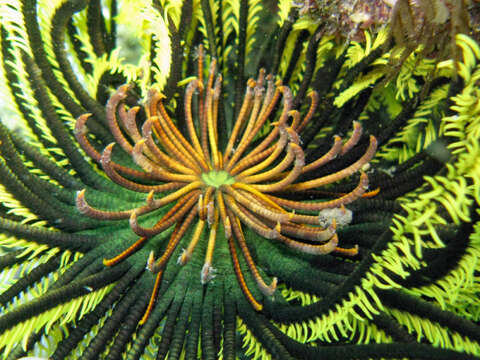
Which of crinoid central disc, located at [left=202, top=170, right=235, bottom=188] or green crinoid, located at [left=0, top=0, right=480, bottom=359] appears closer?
green crinoid, located at [left=0, top=0, right=480, bottom=359]

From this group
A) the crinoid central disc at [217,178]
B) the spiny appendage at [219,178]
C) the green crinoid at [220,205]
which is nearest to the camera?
the green crinoid at [220,205]

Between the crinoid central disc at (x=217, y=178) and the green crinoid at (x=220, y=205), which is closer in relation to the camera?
the green crinoid at (x=220, y=205)

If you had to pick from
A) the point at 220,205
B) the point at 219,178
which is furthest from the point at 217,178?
the point at 220,205

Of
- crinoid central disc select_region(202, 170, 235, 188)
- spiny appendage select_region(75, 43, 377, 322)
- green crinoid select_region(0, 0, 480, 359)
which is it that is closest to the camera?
green crinoid select_region(0, 0, 480, 359)

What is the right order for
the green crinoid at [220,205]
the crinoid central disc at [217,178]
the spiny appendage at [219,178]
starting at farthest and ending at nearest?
the crinoid central disc at [217,178] → the spiny appendage at [219,178] → the green crinoid at [220,205]

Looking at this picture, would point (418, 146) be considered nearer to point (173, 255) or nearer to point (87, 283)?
point (173, 255)

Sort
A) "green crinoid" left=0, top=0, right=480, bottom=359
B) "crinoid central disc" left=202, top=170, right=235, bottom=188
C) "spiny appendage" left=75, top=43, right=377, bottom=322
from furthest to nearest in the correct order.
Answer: "crinoid central disc" left=202, top=170, right=235, bottom=188
"spiny appendage" left=75, top=43, right=377, bottom=322
"green crinoid" left=0, top=0, right=480, bottom=359
